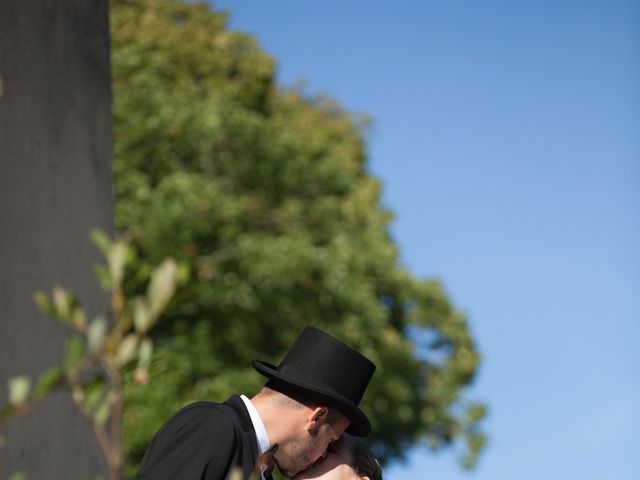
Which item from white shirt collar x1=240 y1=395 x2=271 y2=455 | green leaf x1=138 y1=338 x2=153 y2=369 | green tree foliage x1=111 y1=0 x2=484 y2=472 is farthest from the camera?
green tree foliage x1=111 y1=0 x2=484 y2=472

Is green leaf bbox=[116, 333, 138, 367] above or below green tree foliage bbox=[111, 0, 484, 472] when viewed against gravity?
below

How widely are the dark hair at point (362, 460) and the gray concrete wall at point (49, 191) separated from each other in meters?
1.01

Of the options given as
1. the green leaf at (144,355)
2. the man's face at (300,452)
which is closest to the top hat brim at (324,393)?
the man's face at (300,452)

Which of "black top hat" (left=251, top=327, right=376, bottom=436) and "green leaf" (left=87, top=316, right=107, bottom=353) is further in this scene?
"black top hat" (left=251, top=327, right=376, bottom=436)

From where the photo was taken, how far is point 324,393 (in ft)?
13.6

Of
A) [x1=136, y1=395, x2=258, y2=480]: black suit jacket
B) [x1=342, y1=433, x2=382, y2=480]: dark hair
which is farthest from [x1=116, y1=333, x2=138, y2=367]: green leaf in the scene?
[x1=342, y1=433, x2=382, y2=480]: dark hair

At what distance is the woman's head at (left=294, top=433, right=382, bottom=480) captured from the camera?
13.5 ft

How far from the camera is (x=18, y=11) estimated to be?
14.4 feet

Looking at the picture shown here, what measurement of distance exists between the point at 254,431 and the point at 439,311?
2014cm

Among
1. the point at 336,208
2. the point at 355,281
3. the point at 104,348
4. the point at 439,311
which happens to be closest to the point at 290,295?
the point at 355,281

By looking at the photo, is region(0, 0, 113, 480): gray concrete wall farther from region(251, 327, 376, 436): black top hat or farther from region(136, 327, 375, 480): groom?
region(251, 327, 376, 436): black top hat

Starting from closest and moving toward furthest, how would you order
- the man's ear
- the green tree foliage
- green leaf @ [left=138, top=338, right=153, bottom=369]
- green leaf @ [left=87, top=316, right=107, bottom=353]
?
1. green leaf @ [left=87, top=316, right=107, bottom=353]
2. green leaf @ [left=138, top=338, right=153, bottom=369]
3. the man's ear
4. the green tree foliage

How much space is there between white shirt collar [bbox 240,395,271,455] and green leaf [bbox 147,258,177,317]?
266 cm

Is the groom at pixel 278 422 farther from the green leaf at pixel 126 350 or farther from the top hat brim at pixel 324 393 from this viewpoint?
the green leaf at pixel 126 350
